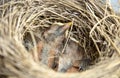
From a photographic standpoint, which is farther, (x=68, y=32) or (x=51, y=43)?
(x=68, y=32)

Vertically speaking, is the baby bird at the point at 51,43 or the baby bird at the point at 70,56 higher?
the baby bird at the point at 51,43

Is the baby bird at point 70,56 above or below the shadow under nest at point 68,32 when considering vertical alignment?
below

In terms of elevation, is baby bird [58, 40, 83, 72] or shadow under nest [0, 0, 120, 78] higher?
shadow under nest [0, 0, 120, 78]

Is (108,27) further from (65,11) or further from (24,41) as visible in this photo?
(24,41)

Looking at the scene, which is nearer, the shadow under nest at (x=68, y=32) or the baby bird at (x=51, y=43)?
the shadow under nest at (x=68, y=32)

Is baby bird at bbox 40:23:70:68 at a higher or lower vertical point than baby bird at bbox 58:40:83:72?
higher

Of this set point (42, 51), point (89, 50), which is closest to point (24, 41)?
point (42, 51)

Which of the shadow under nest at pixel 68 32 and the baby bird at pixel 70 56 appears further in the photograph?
the baby bird at pixel 70 56

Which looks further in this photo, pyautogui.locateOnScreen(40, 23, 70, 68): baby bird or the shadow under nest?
pyautogui.locateOnScreen(40, 23, 70, 68): baby bird
